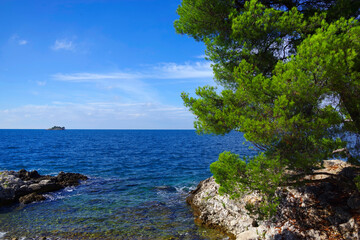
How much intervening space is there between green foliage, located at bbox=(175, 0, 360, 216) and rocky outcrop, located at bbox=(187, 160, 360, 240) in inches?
73.0

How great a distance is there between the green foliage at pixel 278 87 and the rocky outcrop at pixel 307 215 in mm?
1855

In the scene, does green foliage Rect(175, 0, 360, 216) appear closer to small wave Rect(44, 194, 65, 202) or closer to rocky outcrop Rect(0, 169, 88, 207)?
small wave Rect(44, 194, 65, 202)

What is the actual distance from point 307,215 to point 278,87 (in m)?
6.48

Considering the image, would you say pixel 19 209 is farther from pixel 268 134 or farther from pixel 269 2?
pixel 269 2

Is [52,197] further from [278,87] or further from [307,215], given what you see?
[278,87]

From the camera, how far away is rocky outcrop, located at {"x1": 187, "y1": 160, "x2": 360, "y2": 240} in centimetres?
879

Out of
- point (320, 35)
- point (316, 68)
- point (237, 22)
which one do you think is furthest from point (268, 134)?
point (237, 22)

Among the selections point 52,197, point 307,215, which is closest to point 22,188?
point 52,197

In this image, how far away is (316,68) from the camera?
673cm

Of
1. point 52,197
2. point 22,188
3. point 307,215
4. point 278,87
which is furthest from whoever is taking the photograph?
point 22,188

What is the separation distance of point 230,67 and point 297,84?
3.89m

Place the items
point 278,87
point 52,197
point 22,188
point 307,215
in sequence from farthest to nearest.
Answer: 1. point 22,188
2. point 52,197
3. point 307,215
4. point 278,87

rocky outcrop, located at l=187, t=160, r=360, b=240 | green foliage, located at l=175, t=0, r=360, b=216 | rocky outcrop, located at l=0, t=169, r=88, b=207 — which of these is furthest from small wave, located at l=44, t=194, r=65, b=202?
green foliage, located at l=175, t=0, r=360, b=216

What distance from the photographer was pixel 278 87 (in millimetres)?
7098
